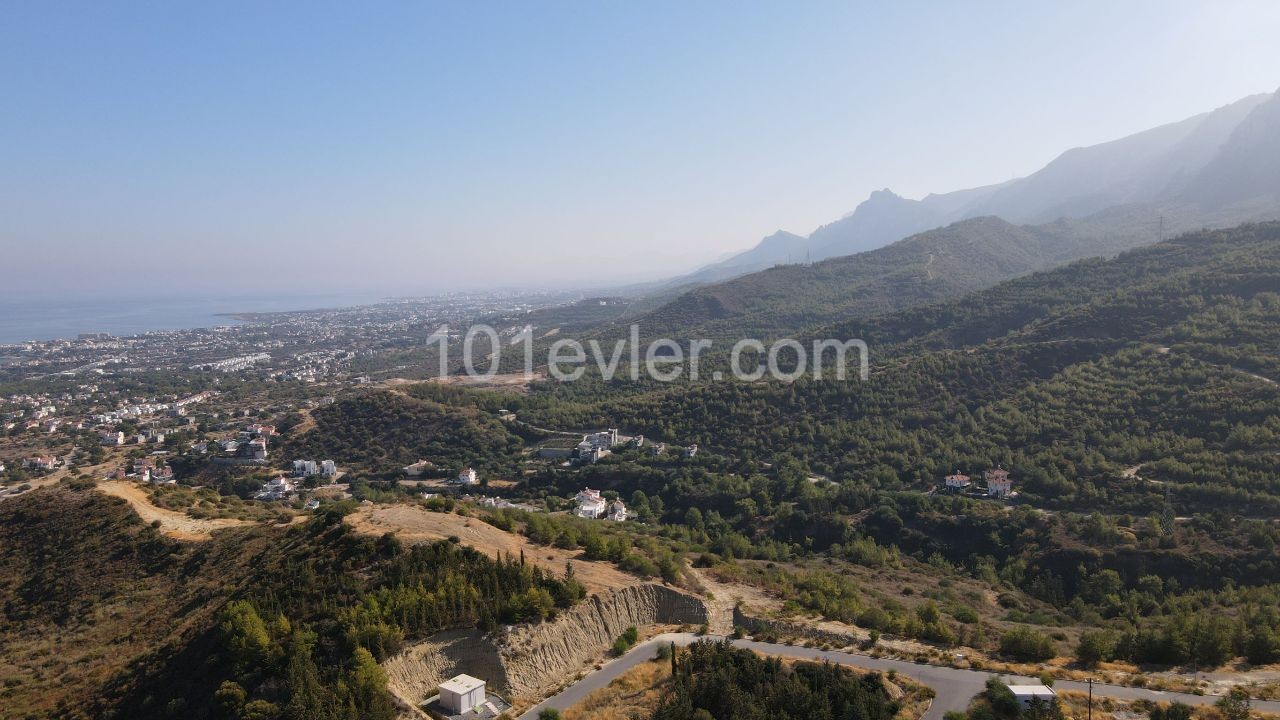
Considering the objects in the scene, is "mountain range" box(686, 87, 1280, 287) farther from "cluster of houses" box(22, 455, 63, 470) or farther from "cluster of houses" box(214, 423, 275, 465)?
"cluster of houses" box(22, 455, 63, 470)

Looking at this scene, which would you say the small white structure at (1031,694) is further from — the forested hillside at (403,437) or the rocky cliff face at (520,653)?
the forested hillside at (403,437)

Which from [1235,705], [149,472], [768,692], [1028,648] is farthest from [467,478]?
[1235,705]

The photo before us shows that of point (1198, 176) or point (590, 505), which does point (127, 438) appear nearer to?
point (590, 505)

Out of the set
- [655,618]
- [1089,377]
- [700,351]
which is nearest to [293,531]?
[655,618]

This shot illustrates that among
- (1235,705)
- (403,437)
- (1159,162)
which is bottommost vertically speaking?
(403,437)

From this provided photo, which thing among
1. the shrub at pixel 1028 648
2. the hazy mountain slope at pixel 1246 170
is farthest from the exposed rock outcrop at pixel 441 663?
the hazy mountain slope at pixel 1246 170

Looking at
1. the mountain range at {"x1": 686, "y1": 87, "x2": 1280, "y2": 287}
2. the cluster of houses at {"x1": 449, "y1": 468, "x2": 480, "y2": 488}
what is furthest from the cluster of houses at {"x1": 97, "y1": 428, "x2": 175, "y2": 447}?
the mountain range at {"x1": 686, "y1": 87, "x2": 1280, "y2": 287}

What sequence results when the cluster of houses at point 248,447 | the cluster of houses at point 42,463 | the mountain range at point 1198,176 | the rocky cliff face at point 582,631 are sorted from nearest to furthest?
the rocky cliff face at point 582,631, the cluster of houses at point 248,447, the cluster of houses at point 42,463, the mountain range at point 1198,176
